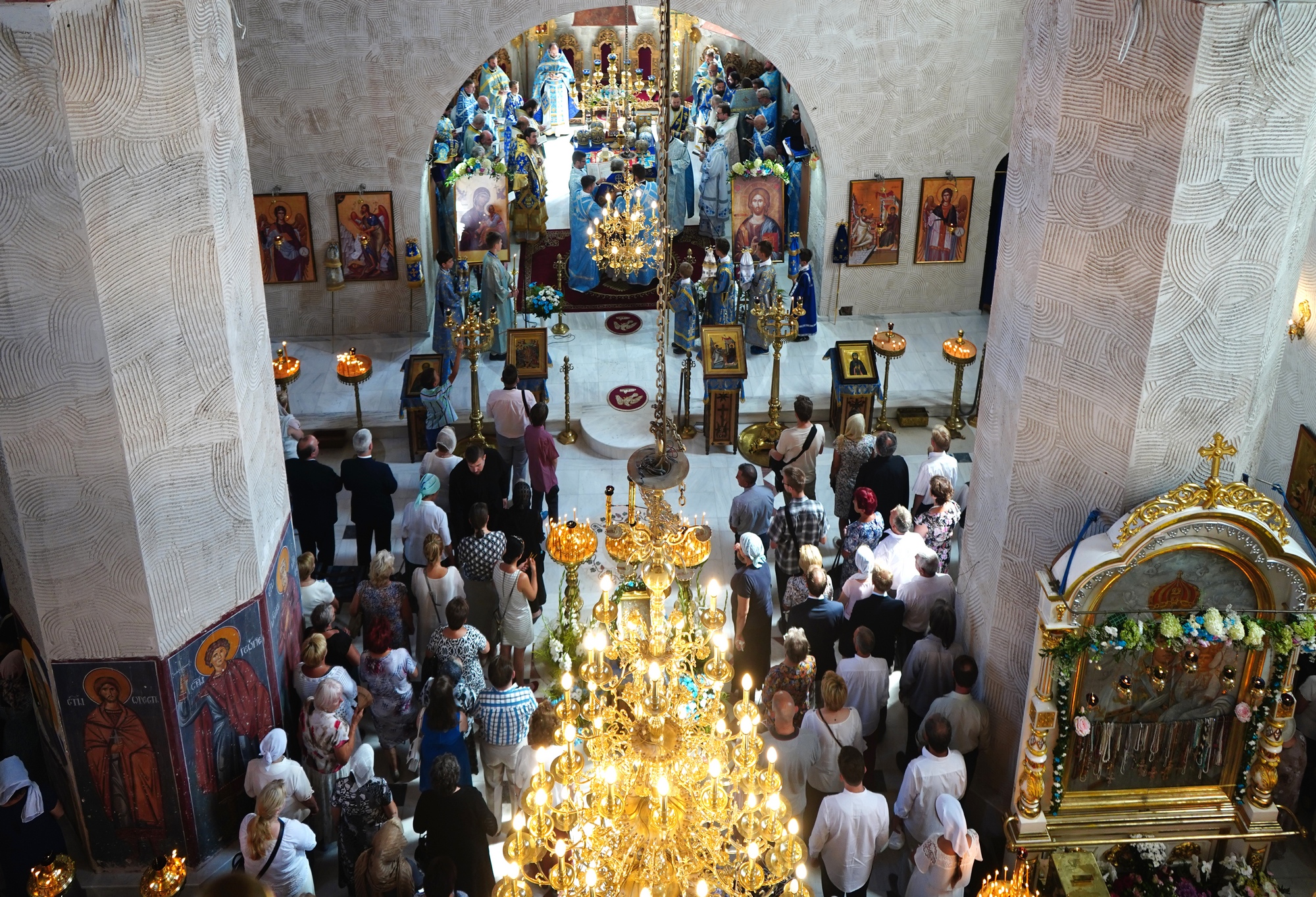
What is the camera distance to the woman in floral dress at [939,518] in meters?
9.91

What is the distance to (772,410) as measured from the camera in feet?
45.0

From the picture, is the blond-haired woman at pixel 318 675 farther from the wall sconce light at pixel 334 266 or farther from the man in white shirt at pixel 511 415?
the wall sconce light at pixel 334 266

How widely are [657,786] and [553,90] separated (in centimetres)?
1989

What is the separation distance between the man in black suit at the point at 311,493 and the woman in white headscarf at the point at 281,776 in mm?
2700

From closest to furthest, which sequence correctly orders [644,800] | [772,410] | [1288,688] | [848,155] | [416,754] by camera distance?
[644,800]
[1288,688]
[416,754]
[772,410]
[848,155]

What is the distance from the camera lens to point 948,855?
725 centimetres

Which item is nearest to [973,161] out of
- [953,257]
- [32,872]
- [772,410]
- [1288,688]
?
[953,257]

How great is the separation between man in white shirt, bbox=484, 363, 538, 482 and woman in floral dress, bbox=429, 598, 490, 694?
312 cm

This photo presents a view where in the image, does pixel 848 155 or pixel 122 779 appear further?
pixel 848 155

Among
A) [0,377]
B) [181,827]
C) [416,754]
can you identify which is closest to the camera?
[0,377]

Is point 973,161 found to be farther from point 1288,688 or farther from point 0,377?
point 0,377

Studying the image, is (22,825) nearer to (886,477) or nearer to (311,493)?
(311,493)

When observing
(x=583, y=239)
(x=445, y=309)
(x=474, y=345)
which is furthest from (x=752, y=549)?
(x=583, y=239)

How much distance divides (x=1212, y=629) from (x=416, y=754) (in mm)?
5225
